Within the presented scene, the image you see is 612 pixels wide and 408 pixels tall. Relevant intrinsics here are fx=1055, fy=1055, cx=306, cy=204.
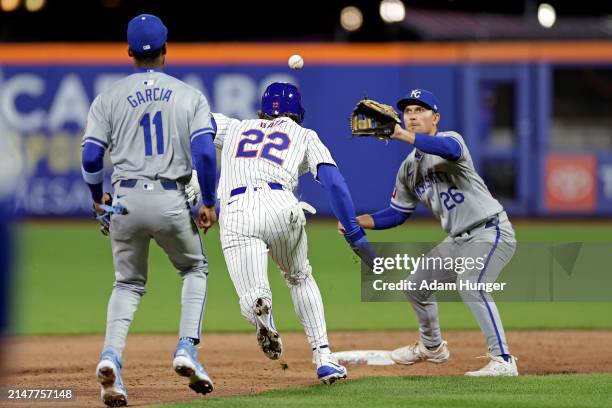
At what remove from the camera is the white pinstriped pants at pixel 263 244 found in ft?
21.1

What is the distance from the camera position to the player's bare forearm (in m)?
6.78

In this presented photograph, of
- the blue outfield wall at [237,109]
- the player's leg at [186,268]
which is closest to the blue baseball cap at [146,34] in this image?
the player's leg at [186,268]

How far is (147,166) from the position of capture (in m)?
5.96

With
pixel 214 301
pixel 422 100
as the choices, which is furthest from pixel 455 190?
pixel 214 301

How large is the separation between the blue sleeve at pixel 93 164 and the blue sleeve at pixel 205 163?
53cm

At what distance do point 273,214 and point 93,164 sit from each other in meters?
1.17

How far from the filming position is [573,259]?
8031 mm

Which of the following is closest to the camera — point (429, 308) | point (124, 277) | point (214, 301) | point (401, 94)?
point (124, 277)

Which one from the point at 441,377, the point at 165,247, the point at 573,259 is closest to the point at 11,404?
the point at 165,247

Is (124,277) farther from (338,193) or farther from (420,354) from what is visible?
(420,354)

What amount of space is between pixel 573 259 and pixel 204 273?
10.4 feet

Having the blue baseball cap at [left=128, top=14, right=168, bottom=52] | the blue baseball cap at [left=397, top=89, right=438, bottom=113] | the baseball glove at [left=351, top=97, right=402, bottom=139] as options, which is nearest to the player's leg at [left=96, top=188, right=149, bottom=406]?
the blue baseball cap at [left=128, top=14, right=168, bottom=52]

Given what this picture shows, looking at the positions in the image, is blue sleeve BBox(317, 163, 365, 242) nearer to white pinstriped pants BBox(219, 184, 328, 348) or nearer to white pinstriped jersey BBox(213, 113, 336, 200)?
white pinstriped jersey BBox(213, 113, 336, 200)

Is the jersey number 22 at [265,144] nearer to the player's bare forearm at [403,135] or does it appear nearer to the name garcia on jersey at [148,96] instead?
the player's bare forearm at [403,135]
